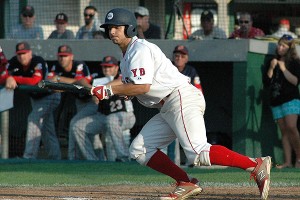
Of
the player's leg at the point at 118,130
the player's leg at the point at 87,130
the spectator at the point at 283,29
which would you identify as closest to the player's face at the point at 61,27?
the player's leg at the point at 87,130

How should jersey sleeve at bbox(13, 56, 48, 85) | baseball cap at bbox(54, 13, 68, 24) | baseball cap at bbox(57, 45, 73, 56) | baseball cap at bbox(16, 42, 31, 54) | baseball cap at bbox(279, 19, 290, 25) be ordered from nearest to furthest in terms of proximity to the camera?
jersey sleeve at bbox(13, 56, 48, 85) < baseball cap at bbox(16, 42, 31, 54) < baseball cap at bbox(57, 45, 73, 56) < baseball cap at bbox(54, 13, 68, 24) < baseball cap at bbox(279, 19, 290, 25)

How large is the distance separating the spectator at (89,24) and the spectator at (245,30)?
221cm

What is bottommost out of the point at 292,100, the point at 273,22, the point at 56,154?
the point at 56,154

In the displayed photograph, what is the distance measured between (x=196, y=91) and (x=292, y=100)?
5029 millimetres


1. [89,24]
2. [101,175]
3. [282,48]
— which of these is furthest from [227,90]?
[101,175]

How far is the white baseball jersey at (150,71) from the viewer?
6980mm

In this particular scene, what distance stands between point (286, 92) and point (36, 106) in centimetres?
369

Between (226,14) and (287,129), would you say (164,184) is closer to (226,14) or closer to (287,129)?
(287,129)

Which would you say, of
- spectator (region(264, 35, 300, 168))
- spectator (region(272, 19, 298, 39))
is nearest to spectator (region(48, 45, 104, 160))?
spectator (region(264, 35, 300, 168))

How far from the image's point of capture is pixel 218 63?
13883 mm

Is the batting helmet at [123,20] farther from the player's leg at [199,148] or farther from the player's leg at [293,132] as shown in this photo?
the player's leg at [293,132]

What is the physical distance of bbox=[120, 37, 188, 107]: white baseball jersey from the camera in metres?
6.98

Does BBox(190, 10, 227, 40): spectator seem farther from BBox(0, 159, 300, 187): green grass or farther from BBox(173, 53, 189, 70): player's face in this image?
BBox(0, 159, 300, 187): green grass

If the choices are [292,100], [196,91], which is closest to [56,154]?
[292,100]
